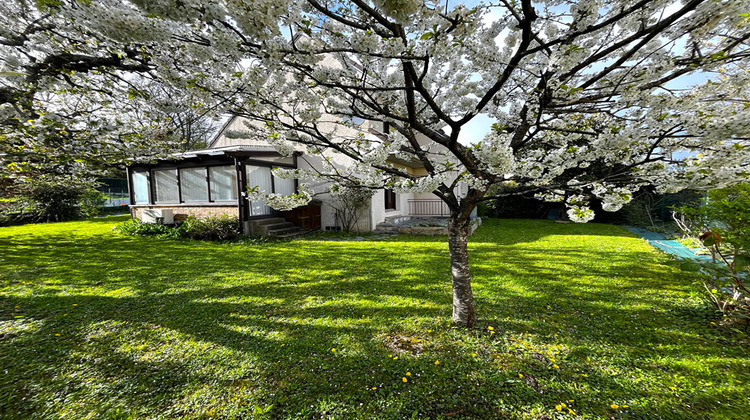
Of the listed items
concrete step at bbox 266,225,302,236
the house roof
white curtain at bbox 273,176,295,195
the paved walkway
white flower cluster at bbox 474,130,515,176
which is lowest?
the paved walkway

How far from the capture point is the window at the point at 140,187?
11602mm

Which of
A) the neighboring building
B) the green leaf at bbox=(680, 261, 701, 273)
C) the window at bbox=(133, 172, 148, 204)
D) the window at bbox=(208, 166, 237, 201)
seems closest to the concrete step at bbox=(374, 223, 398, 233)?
the neighboring building

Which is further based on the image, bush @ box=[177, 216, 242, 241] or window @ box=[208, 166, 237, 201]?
window @ box=[208, 166, 237, 201]

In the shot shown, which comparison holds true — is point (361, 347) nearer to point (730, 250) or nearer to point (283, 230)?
point (730, 250)

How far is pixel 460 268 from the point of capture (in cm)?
262

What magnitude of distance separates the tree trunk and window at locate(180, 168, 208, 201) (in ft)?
34.2

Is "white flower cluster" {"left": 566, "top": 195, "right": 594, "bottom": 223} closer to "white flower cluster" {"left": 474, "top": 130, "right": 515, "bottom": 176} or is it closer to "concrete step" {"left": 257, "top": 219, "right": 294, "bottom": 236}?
"white flower cluster" {"left": 474, "top": 130, "right": 515, "bottom": 176}

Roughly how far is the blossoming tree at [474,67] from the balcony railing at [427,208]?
34.9 feet

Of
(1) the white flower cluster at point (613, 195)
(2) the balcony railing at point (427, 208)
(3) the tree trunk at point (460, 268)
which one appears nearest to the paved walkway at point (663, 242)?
(1) the white flower cluster at point (613, 195)

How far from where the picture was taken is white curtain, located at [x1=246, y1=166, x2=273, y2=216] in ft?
30.0

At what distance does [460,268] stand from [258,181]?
8.71 meters

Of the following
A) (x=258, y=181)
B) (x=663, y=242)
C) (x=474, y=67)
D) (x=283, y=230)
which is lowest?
(x=663, y=242)

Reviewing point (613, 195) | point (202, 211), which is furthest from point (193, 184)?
point (613, 195)

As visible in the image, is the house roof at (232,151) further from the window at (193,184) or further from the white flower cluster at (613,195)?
the white flower cluster at (613,195)
